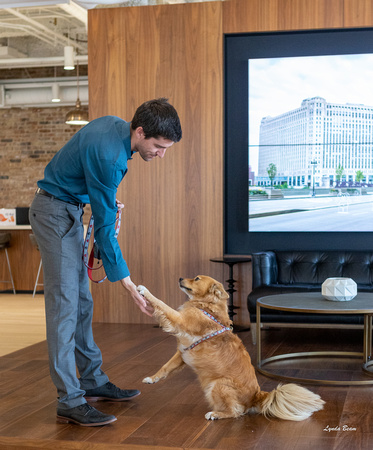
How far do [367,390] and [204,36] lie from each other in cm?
347

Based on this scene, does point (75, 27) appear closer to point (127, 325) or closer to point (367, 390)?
point (127, 325)

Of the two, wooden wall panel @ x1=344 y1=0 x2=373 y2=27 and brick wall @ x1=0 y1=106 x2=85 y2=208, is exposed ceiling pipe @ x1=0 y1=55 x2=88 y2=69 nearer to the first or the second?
brick wall @ x1=0 y1=106 x2=85 y2=208

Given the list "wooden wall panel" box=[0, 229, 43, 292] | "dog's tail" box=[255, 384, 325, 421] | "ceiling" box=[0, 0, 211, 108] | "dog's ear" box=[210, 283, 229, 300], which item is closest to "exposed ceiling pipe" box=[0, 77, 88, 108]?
"ceiling" box=[0, 0, 211, 108]

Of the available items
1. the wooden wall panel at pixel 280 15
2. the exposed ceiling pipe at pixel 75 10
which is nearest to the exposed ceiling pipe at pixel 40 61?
the exposed ceiling pipe at pixel 75 10

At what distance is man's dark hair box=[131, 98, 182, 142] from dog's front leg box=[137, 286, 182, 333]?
0.73m

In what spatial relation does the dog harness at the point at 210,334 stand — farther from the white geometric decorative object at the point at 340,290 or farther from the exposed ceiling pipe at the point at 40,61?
the exposed ceiling pipe at the point at 40,61

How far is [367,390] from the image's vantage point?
3.46 m

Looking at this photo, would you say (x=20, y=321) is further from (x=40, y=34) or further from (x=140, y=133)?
(x=40, y=34)

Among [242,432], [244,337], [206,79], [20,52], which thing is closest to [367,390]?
[242,432]

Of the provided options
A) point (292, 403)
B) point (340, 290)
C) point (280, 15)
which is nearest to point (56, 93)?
point (280, 15)

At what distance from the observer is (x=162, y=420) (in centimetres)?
294

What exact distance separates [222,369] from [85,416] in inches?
25.8

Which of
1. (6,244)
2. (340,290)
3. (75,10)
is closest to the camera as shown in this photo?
(340,290)

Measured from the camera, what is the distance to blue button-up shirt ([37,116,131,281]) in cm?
265
